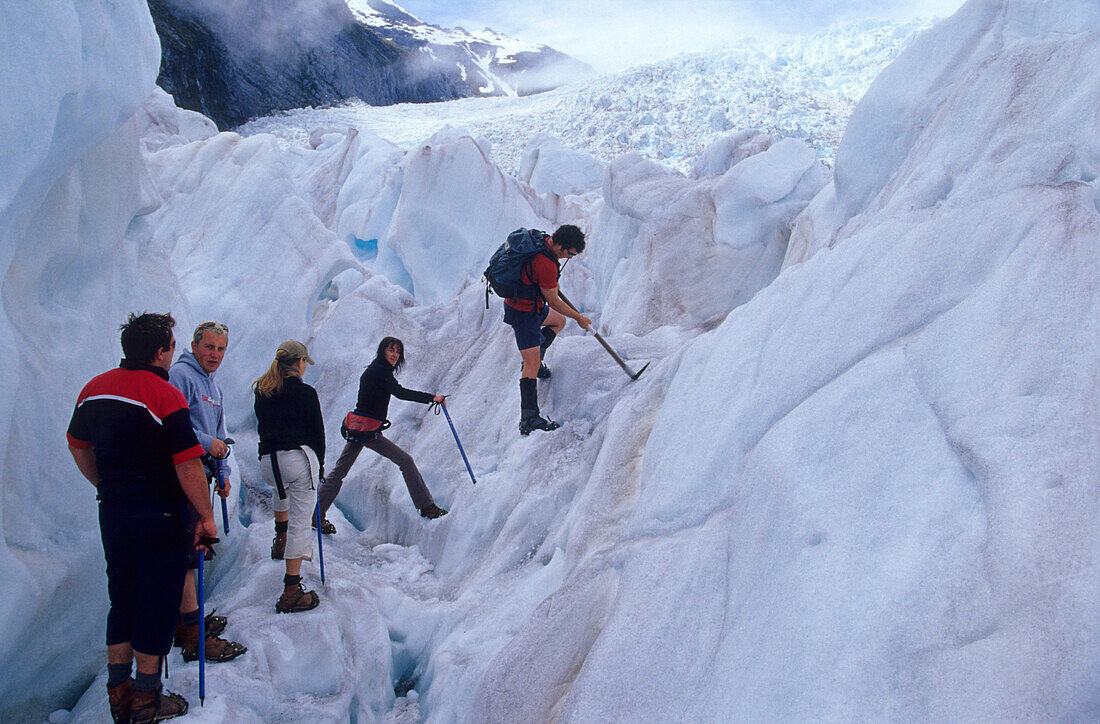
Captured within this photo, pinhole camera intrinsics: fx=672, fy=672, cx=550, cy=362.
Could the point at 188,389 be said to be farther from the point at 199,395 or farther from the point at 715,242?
the point at 715,242

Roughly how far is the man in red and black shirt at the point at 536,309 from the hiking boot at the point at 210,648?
2.15m

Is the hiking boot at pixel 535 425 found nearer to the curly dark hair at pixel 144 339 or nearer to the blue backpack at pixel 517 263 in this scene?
the blue backpack at pixel 517 263

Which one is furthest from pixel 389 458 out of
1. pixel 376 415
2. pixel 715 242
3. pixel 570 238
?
pixel 715 242

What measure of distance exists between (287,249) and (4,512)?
6.13m

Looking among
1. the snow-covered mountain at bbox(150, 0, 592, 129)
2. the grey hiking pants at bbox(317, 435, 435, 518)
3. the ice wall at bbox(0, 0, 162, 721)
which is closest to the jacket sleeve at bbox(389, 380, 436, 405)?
the grey hiking pants at bbox(317, 435, 435, 518)

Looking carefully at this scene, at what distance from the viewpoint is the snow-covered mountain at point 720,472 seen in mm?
1823

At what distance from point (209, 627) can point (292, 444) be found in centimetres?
92

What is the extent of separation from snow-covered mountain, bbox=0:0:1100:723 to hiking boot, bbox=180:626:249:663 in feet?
0.26

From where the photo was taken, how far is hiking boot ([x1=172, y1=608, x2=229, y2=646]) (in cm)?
307

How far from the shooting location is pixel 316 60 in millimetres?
49062

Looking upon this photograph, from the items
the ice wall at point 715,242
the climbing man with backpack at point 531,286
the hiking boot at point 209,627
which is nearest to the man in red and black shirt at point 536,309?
the climbing man with backpack at point 531,286

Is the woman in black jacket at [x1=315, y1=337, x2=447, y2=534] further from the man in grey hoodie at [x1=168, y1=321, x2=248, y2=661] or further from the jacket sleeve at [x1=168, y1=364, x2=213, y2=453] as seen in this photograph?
the jacket sleeve at [x1=168, y1=364, x2=213, y2=453]

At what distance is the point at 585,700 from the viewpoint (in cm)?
251

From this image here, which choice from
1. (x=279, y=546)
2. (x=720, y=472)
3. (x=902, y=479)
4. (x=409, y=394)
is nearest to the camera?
(x=902, y=479)
